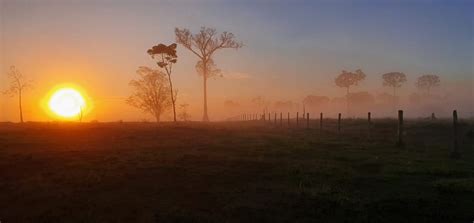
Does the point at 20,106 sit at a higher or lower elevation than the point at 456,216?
higher

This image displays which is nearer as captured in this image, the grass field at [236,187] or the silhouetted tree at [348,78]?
the grass field at [236,187]

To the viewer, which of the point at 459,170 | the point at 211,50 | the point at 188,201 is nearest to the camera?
the point at 188,201

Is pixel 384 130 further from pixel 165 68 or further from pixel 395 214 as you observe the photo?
pixel 165 68

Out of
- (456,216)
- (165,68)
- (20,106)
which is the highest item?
(165,68)

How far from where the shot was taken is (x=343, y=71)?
473 ft

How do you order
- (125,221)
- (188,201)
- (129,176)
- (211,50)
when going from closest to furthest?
1. (125,221)
2. (188,201)
3. (129,176)
4. (211,50)

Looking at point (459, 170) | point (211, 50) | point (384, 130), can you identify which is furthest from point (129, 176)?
point (211, 50)

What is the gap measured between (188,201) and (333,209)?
4.10m

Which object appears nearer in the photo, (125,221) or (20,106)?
(125,221)

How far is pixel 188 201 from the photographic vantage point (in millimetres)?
12477

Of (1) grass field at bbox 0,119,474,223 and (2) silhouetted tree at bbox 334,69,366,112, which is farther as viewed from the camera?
(2) silhouetted tree at bbox 334,69,366,112

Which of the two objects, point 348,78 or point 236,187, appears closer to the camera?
point 236,187

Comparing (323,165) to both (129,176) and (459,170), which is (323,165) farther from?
(129,176)

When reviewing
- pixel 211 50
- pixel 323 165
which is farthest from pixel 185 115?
pixel 323 165
